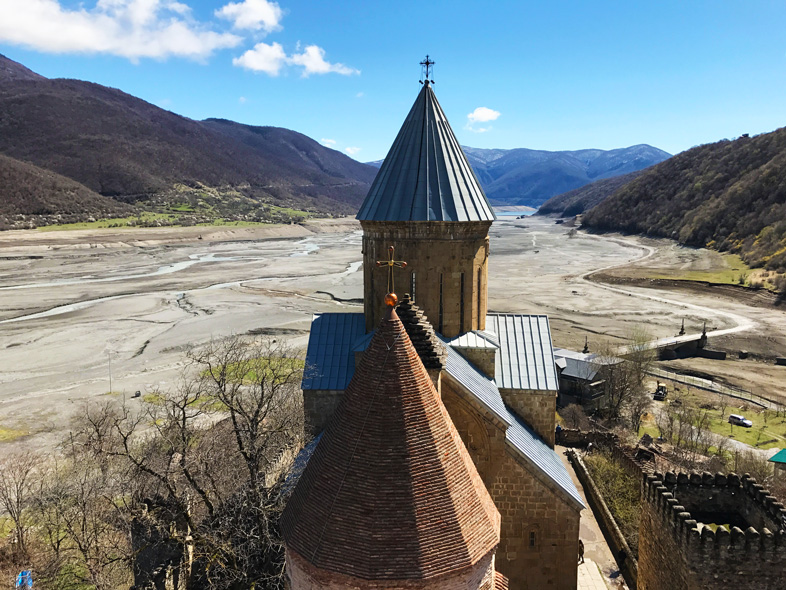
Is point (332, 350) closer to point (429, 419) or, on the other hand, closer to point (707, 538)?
point (429, 419)

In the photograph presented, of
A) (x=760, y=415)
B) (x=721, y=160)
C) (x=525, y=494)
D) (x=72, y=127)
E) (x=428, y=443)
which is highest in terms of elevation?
(x=72, y=127)

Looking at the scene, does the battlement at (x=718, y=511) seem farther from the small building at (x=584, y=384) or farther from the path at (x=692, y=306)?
the path at (x=692, y=306)

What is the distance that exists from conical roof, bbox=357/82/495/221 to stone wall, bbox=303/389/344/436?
172 inches

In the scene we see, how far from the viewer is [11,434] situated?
65.1 ft

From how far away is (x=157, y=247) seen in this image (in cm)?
7781

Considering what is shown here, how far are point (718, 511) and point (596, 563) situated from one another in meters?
3.27

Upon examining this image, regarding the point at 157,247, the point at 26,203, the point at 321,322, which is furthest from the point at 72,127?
the point at 321,322

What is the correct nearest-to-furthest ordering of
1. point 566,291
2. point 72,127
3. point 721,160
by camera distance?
1. point 566,291
2. point 721,160
3. point 72,127

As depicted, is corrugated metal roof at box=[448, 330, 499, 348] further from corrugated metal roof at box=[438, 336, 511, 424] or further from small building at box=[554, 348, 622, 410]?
small building at box=[554, 348, 622, 410]

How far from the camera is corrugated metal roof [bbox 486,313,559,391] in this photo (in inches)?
465

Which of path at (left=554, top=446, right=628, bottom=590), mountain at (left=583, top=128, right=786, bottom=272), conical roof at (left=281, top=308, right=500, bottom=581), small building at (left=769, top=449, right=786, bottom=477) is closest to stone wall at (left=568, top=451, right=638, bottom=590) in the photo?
path at (left=554, top=446, right=628, bottom=590)

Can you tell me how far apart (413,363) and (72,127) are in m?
174

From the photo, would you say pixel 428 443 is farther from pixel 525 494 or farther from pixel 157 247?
pixel 157 247

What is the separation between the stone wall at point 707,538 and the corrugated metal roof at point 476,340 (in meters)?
4.49
